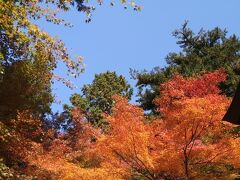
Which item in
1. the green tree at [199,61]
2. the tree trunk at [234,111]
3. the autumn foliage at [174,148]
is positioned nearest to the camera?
the tree trunk at [234,111]

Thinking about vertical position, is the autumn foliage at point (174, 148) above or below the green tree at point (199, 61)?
below

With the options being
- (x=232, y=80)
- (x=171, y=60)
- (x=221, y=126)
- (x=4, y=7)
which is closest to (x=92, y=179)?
(x=221, y=126)

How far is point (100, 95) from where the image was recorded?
32125mm

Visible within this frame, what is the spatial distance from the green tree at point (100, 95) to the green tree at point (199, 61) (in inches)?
151

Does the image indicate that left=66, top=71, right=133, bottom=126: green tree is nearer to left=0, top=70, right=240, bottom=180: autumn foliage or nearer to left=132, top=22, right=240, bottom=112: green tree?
left=132, top=22, right=240, bottom=112: green tree

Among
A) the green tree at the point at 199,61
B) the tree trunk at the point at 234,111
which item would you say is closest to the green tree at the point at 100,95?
the green tree at the point at 199,61

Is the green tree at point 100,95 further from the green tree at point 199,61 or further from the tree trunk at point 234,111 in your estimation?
the tree trunk at point 234,111

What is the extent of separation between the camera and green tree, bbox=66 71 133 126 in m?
30.7

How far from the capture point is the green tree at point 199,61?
1030 inches

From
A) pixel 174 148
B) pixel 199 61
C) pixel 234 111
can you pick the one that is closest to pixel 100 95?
pixel 199 61

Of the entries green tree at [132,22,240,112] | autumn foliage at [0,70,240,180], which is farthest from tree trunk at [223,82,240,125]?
green tree at [132,22,240,112]

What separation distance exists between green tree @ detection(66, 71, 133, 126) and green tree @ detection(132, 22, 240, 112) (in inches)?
151

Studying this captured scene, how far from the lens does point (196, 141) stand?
1556 centimetres

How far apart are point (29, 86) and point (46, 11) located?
1242 centimetres
